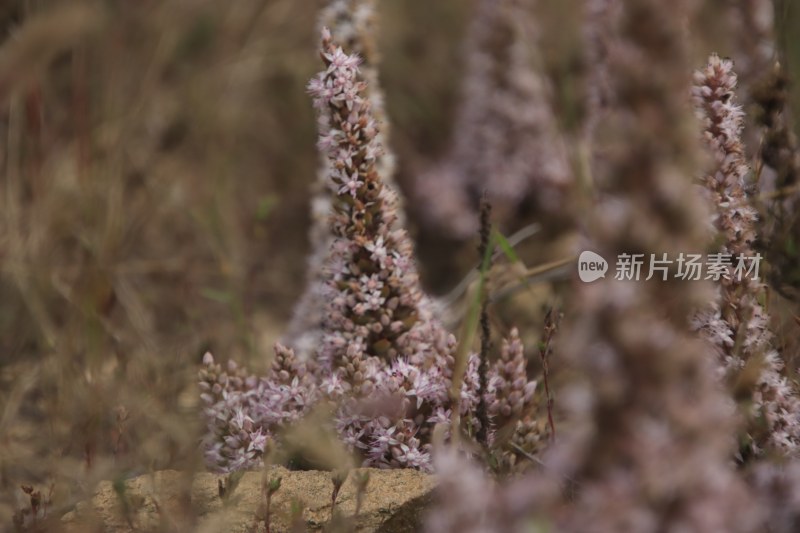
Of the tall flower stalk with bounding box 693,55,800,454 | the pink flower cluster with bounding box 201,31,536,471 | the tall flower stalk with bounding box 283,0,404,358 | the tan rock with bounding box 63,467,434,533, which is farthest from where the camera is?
the tall flower stalk with bounding box 283,0,404,358

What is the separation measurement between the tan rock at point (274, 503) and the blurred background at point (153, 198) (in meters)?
0.09

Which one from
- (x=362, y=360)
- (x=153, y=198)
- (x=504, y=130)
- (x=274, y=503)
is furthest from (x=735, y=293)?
(x=504, y=130)

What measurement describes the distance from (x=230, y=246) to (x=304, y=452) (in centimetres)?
176

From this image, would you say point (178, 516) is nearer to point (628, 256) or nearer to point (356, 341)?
point (356, 341)

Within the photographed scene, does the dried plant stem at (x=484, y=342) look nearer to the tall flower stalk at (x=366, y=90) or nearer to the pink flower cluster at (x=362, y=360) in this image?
the pink flower cluster at (x=362, y=360)

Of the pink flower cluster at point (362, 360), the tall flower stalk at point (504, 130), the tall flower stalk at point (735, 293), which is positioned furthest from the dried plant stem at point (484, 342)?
the tall flower stalk at point (504, 130)

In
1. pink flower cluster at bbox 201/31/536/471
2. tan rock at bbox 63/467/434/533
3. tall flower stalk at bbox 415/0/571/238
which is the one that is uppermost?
tall flower stalk at bbox 415/0/571/238

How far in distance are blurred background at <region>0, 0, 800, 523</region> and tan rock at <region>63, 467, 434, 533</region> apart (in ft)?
0.29

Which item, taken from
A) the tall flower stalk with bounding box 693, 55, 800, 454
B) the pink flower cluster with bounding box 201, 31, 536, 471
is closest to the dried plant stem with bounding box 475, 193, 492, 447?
the pink flower cluster with bounding box 201, 31, 536, 471

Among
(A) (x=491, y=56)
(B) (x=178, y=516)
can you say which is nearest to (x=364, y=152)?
Answer: (B) (x=178, y=516)

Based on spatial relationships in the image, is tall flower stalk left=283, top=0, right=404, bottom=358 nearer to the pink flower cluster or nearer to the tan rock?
the pink flower cluster

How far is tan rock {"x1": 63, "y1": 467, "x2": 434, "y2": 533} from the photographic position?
5.86 feet

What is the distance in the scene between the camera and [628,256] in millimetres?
1009

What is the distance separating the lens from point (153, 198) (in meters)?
3.68
